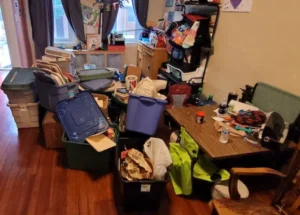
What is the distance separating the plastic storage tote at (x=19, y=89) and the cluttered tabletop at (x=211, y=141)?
5.50ft

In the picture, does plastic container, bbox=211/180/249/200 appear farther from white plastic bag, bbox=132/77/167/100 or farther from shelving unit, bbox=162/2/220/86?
shelving unit, bbox=162/2/220/86

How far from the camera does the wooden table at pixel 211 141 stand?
60.5 inches

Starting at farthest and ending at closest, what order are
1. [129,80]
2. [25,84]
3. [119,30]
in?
[119,30]
[129,80]
[25,84]

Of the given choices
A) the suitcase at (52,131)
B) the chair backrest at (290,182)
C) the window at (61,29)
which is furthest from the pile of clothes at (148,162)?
the window at (61,29)

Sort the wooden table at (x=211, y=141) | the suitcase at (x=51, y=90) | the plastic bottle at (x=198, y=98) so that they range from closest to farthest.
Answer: the wooden table at (x=211, y=141) < the suitcase at (x=51, y=90) < the plastic bottle at (x=198, y=98)

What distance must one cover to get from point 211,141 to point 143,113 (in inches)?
27.9

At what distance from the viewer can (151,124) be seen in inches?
83.7

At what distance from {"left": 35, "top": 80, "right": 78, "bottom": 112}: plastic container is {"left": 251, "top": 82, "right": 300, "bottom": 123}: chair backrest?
6.22ft

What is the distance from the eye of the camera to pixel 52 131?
7.53 feet

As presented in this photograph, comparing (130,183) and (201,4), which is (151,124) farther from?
(201,4)

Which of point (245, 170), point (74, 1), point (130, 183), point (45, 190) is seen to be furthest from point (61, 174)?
point (74, 1)

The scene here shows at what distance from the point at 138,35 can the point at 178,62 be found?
75.9 inches

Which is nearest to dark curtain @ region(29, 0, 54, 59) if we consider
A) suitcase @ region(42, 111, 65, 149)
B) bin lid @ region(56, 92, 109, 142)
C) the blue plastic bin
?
suitcase @ region(42, 111, 65, 149)

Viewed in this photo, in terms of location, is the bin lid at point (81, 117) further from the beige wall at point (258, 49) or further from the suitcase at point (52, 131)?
the beige wall at point (258, 49)
